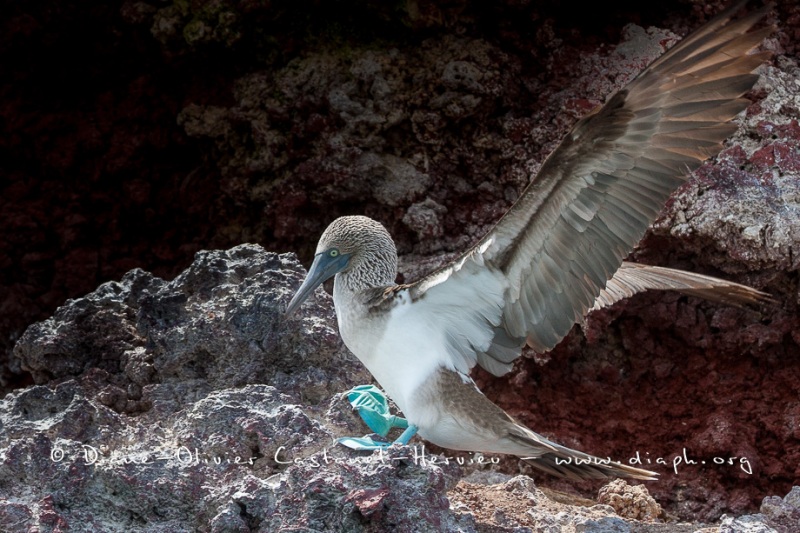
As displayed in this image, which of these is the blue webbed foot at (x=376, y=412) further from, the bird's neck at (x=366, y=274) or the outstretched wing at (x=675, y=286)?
the outstretched wing at (x=675, y=286)

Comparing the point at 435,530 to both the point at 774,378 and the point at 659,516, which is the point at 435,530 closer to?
the point at 659,516

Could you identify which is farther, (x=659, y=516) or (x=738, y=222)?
(x=738, y=222)

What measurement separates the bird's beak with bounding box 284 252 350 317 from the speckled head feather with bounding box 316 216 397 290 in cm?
2

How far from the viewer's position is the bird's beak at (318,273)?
12.7ft

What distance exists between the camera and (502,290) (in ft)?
12.4

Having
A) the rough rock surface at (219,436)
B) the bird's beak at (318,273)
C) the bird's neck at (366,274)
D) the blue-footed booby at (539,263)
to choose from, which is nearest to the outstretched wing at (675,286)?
the blue-footed booby at (539,263)

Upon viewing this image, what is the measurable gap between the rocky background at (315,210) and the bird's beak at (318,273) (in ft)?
0.73

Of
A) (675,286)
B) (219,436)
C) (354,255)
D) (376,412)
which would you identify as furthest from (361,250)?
(675,286)

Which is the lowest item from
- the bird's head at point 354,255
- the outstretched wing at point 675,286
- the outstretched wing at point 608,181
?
the outstretched wing at point 675,286

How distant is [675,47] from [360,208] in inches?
98.4

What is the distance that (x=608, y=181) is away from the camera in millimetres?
3553

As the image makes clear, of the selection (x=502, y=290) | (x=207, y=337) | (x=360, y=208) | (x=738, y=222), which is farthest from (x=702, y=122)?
(x=360, y=208)

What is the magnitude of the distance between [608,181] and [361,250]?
97 cm

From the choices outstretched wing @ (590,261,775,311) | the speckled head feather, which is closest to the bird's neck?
the speckled head feather
